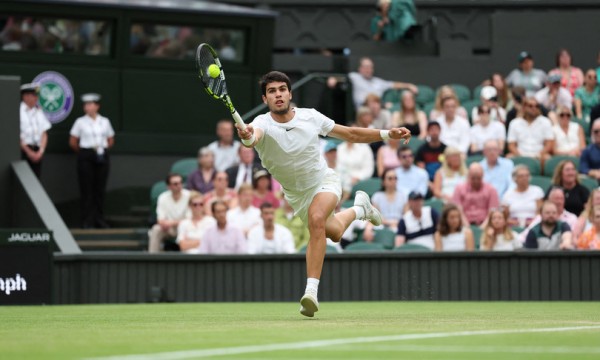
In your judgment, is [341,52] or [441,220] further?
[341,52]

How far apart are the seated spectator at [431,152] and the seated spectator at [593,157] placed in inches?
73.9

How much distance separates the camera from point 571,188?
53.3 ft

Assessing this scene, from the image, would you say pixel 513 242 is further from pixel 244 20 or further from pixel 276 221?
pixel 244 20

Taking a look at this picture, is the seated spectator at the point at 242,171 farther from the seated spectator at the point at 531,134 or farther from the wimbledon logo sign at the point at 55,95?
the seated spectator at the point at 531,134

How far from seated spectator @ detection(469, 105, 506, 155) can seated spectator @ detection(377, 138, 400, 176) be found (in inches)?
42.2

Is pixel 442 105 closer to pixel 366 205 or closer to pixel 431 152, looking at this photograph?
pixel 431 152

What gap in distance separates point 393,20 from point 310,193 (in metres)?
12.0

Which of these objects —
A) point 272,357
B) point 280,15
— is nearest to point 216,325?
point 272,357

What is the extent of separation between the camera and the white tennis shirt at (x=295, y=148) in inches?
411

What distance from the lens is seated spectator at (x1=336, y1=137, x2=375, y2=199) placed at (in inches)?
707

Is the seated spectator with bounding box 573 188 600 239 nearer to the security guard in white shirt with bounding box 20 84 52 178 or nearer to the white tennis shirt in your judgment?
the white tennis shirt

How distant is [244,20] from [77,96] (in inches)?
124

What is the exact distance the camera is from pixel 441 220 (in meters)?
15.8

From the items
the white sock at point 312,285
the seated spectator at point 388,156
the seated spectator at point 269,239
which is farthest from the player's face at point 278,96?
the seated spectator at point 388,156
